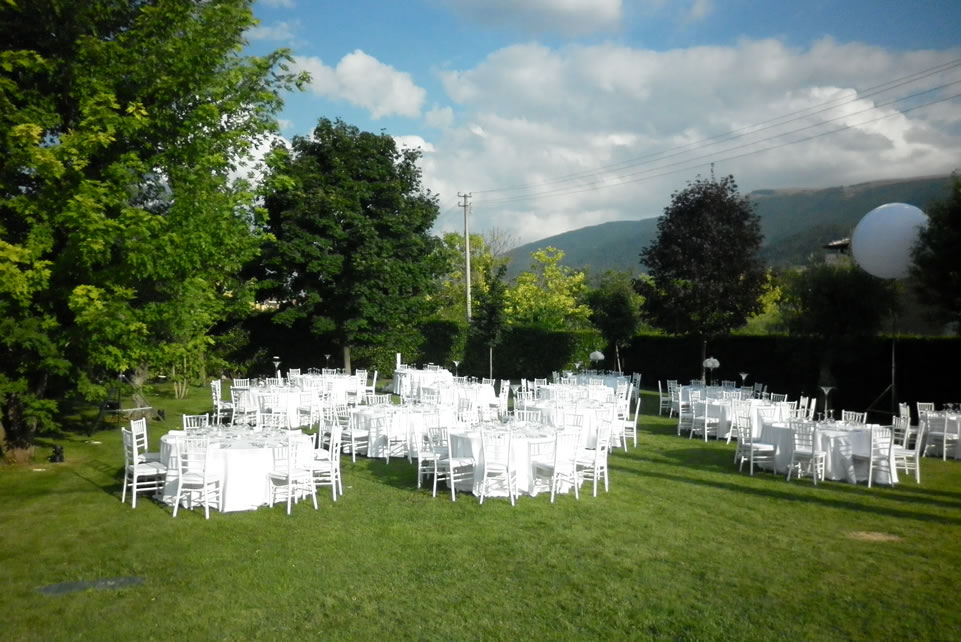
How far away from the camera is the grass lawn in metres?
5.70

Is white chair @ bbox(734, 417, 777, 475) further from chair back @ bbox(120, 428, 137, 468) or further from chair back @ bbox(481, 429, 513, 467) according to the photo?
chair back @ bbox(120, 428, 137, 468)

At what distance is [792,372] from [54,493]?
19.0 metres

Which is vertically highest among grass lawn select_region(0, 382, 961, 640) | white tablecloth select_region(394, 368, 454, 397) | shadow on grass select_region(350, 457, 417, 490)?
white tablecloth select_region(394, 368, 454, 397)

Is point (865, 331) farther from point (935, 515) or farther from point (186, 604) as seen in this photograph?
point (186, 604)

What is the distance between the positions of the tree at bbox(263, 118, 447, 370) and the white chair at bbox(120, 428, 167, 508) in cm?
1637

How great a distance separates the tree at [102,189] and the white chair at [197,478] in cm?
288

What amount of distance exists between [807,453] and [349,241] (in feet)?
66.0

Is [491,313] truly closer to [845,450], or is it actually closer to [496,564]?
[845,450]

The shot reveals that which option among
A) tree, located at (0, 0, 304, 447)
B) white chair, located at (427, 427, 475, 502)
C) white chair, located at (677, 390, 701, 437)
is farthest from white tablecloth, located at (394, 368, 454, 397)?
white chair, located at (427, 427, 475, 502)

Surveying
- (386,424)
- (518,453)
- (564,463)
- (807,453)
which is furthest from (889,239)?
(386,424)

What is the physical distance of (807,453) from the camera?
11.2m

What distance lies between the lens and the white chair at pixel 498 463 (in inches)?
380

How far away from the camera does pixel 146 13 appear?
12586mm

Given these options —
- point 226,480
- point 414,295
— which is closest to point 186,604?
point 226,480
